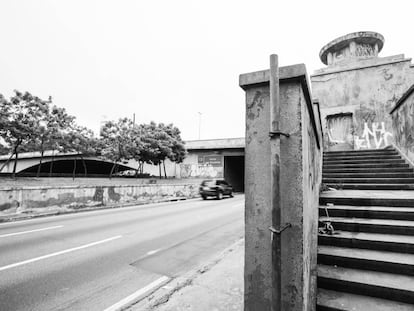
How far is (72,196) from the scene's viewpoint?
473 inches

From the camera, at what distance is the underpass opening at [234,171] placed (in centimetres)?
3150

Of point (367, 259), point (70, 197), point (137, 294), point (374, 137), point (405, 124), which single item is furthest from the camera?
point (374, 137)

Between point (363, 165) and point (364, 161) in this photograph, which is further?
point (364, 161)

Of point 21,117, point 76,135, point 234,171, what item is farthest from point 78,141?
point 234,171

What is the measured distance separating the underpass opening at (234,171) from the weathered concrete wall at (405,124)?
925 inches

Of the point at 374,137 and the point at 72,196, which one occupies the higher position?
the point at 374,137

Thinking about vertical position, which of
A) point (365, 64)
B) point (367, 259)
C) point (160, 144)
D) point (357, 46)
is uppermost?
point (357, 46)

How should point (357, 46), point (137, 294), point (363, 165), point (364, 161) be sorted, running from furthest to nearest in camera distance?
point (357, 46)
point (364, 161)
point (363, 165)
point (137, 294)

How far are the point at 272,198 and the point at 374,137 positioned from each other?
14080 mm

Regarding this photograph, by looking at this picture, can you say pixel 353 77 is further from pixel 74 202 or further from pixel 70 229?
pixel 74 202

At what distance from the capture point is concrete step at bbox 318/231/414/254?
10.5 ft

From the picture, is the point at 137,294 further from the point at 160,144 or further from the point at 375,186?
the point at 160,144

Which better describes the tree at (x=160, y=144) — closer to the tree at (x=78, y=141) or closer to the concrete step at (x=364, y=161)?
the tree at (x=78, y=141)

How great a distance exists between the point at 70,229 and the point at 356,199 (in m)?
8.41
